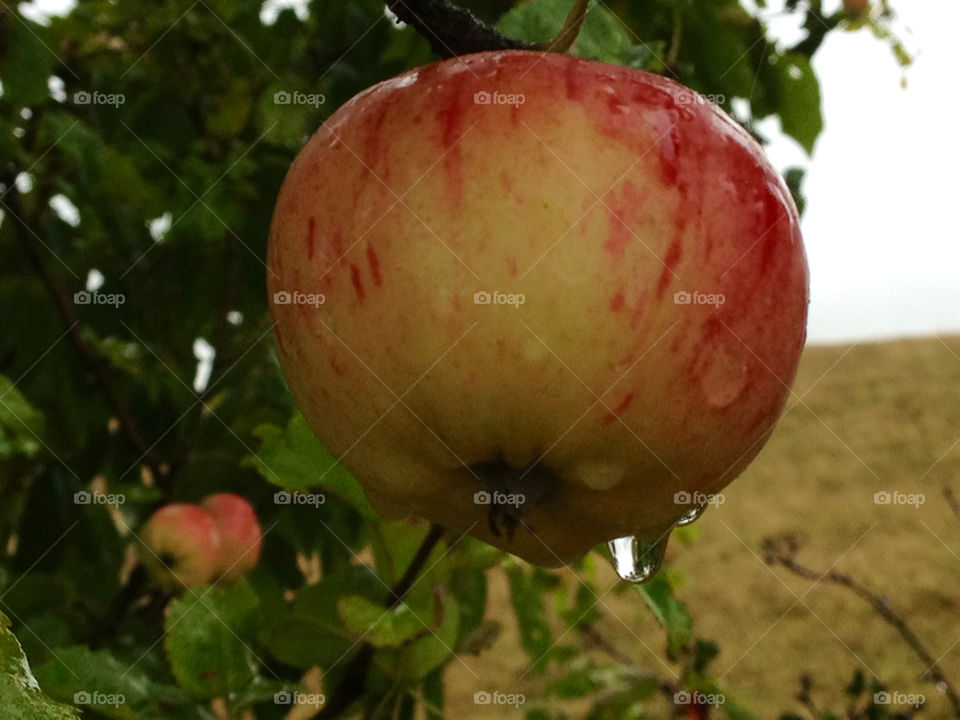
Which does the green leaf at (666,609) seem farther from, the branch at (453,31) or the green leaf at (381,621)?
the branch at (453,31)

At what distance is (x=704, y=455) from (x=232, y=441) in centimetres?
81

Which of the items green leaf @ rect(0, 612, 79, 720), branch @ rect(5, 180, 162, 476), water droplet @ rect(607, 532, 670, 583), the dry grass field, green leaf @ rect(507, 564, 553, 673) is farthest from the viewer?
the dry grass field

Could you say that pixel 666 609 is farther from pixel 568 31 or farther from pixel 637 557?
pixel 568 31

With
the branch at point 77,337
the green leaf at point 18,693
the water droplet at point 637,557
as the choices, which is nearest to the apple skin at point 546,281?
the water droplet at point 637,557

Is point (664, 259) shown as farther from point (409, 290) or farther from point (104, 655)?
point (104, 655)

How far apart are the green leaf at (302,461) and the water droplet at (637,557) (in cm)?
23

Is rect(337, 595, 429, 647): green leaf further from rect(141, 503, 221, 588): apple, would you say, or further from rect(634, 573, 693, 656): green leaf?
rect(141, 503, 221, 588): apple

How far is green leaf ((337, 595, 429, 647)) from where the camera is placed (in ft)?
2.26

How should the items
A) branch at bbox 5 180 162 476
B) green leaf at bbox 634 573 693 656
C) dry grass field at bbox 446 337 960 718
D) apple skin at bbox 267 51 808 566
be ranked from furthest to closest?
dry grass field at bbox 446 337 960 718 → branch at bbox 5 180 162 476 → green leaf at bbox 634 573 693 656 → apple skin at bbox 267 51 808 566

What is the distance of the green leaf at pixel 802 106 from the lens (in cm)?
102

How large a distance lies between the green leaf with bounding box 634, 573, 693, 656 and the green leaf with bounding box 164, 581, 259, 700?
31 cm

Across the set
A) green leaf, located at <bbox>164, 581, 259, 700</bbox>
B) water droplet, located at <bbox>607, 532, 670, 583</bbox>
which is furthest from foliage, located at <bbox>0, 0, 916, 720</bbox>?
water droplet, located at <bbox>607, 532, 670, 583</bbox>

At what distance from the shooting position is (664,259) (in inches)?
18.1

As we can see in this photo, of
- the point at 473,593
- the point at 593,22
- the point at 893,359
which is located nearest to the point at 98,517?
the point at 473,593
